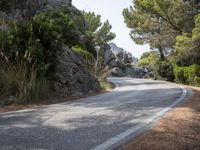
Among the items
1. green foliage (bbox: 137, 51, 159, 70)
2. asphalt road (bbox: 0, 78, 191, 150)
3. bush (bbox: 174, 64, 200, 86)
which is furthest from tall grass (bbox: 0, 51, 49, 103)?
green foliage (bbox: 137, 51, 159, 70)

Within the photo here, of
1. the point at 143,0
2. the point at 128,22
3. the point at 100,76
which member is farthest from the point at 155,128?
the point at 128,22

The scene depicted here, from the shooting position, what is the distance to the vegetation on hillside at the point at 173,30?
97.2 ft

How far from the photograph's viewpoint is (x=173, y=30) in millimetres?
33875

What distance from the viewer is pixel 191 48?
29219 mm

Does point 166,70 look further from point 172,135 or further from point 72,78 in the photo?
point 172,135

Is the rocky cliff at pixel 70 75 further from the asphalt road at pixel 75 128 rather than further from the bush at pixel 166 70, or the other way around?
the bush at pixel 166 70

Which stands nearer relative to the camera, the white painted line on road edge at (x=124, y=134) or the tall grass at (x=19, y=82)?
the white painted line on road edge at (x=124, y=134)

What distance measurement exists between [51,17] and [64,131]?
1710cm

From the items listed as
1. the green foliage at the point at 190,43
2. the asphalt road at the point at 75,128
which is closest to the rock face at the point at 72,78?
the asphalt road at the point at 75,128

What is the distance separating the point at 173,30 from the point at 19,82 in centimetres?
2294

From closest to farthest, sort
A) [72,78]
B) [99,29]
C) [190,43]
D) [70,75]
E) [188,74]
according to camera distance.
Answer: [70,75], [72,78], [190,43], [188,74], [99,29]

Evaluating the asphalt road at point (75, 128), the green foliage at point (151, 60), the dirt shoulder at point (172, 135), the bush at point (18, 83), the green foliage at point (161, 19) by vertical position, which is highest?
the green foliage at point (161, 19)

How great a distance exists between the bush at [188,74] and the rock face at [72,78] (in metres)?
12.5

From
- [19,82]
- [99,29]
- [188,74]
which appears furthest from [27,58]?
[99,29]
